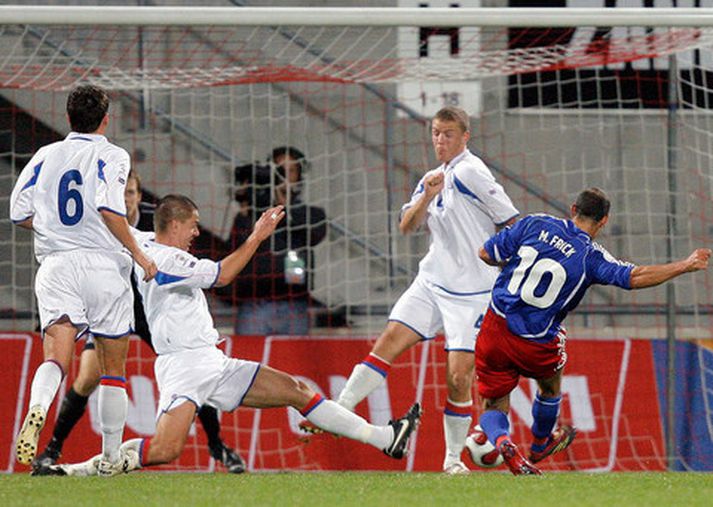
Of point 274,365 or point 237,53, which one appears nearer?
point 274,365

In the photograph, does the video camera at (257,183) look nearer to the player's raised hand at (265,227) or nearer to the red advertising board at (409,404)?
the red advertising board at (409,404)

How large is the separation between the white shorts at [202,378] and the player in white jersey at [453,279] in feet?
3.21

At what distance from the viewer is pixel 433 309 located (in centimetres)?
854

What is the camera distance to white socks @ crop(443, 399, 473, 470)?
8.43 meters

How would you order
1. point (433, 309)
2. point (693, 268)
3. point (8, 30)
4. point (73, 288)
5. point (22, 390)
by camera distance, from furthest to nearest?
point (8, 30) < point (22, 390) < point (433, 309) < point (73, 288) < point (693, 268)

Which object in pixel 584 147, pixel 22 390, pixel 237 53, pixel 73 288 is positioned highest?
pixel 237 53

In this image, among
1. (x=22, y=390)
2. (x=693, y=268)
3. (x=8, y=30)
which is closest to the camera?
(x=693, y=268)

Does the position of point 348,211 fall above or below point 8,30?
below

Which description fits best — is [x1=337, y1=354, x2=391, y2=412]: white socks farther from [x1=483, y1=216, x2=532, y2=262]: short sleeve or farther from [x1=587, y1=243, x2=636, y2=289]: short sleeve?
[x1=587, y1=243, x2=636, y2=289]: short sleeve

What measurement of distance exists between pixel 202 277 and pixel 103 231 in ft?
1.93

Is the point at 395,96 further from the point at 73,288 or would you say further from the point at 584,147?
the point at 73,288

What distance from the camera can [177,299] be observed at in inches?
307

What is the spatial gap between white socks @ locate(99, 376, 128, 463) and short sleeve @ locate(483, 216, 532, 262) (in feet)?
6.75

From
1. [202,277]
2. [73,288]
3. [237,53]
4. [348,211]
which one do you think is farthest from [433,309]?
[237,53]
